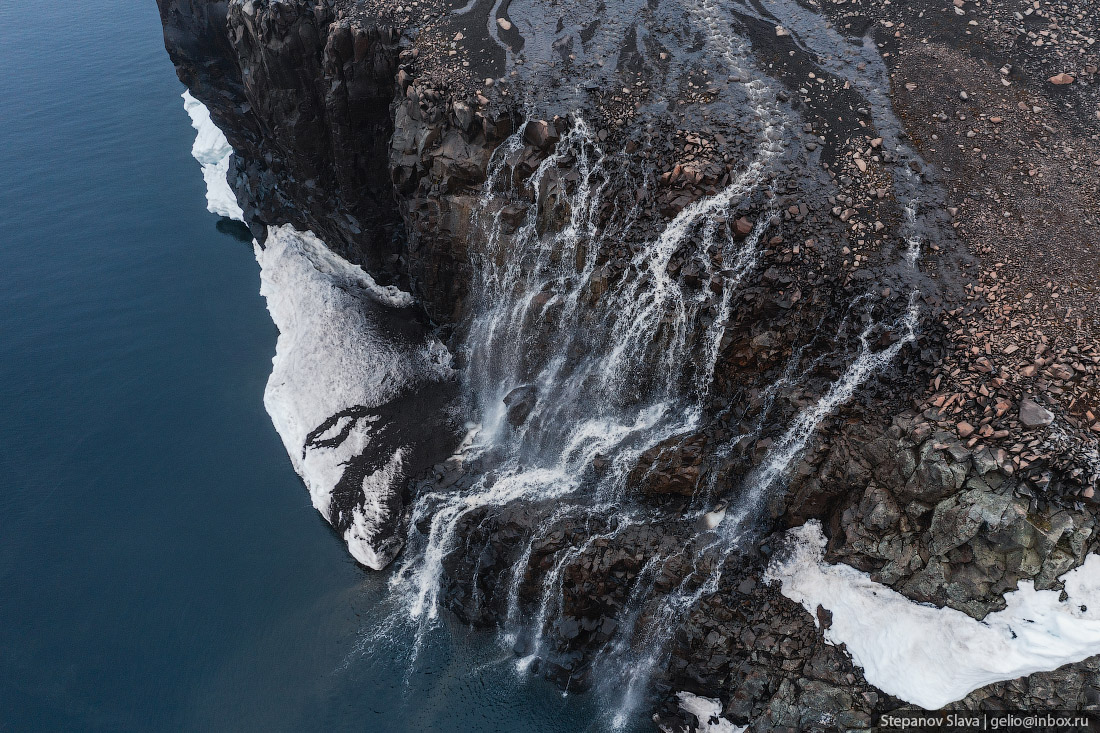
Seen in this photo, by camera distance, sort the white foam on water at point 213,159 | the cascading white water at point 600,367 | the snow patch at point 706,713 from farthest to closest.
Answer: the white foam on water at point 213,159 < the cascading white water at point 600,367 < the snow patch at point 706,713

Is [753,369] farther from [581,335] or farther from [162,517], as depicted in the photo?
[162,517]

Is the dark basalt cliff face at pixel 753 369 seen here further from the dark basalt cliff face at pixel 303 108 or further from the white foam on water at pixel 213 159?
the white foam on water at pixel 213 159

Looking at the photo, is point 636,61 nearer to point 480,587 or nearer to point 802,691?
point 480,587

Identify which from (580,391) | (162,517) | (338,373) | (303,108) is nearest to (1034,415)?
(580,391)

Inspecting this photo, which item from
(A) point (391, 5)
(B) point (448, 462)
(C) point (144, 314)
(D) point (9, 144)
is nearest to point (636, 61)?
(A) point (391, 5)

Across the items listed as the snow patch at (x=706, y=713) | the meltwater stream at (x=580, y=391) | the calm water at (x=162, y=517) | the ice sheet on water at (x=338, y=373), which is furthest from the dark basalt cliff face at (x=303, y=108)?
the snow patch at (x=706, y=713)

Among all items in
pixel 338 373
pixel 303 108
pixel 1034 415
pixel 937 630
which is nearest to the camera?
pixel 1034 415

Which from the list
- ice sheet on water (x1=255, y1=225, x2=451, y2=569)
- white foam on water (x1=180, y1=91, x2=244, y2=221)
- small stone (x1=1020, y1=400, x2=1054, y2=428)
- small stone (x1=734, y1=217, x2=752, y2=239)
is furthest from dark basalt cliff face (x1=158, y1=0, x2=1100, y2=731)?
white foam on water (x1=180, y1=91, x2=244, y2=221)
